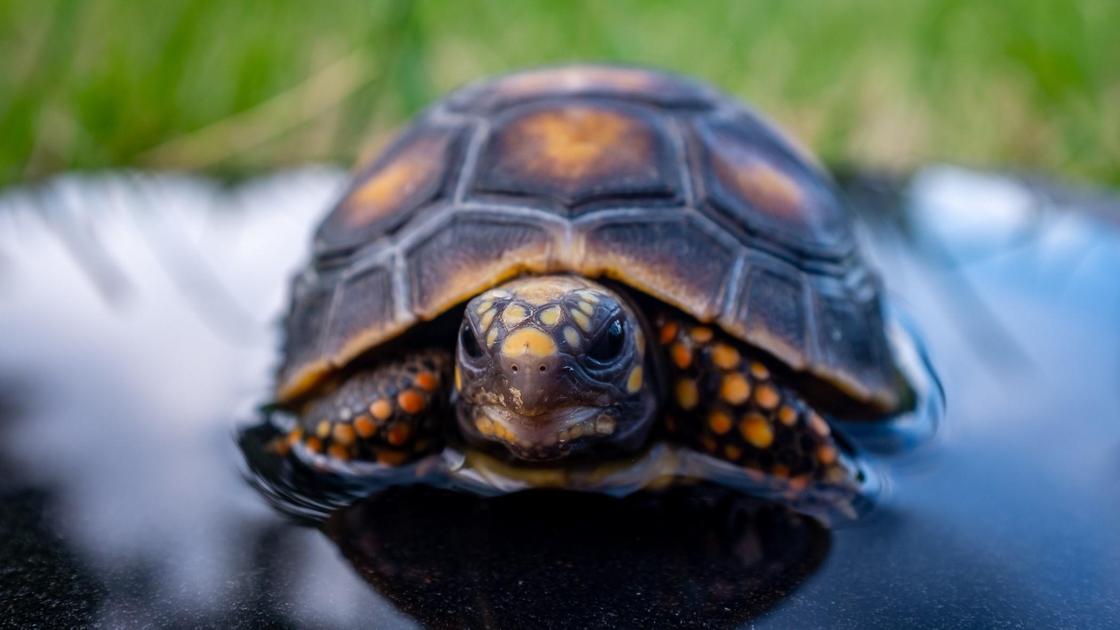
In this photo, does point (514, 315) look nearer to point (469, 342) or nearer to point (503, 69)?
point (469, 342)

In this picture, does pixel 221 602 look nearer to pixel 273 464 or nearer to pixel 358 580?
pixel 358 580

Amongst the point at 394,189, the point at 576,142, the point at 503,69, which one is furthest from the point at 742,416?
the point at 503,69

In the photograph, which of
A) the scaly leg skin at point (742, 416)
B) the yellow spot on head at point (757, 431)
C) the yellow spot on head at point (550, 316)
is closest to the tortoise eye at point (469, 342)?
the yellow spot on head at point (550, 316)

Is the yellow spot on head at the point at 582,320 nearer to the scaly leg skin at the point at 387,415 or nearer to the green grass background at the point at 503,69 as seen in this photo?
the scaly leg skin at the point at 387,415

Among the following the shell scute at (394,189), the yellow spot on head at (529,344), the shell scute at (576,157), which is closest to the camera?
the yellow spot on head at (529,344)

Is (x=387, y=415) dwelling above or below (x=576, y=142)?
below

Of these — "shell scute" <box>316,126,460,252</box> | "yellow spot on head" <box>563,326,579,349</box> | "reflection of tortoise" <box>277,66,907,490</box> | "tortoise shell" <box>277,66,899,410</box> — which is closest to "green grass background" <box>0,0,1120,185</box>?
"shell scute" <box>316,126,460,252</box>
